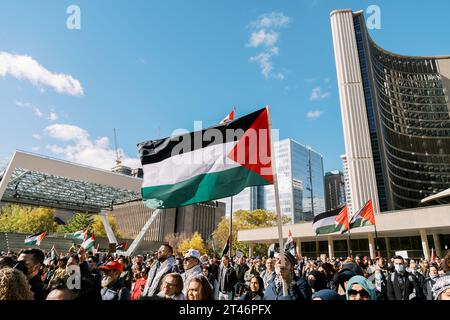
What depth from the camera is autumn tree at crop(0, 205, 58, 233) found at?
6006 centimetres

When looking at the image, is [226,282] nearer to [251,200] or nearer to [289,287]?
[289,287]

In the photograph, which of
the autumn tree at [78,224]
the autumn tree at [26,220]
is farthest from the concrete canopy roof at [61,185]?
the autumn tree at [78,224]

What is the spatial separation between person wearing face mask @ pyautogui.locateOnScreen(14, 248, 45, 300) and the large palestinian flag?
81.3 inches

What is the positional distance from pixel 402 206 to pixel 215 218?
66021 millimetres

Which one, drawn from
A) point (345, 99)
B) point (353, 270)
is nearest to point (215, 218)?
point (345, 99)

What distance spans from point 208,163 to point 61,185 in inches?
1160

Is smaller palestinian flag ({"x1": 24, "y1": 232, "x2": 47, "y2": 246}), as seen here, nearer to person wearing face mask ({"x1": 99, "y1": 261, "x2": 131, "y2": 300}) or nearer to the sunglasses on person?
person wearing face mask ({"x1": 99, "y1": 261, "x2": 131, "y2": 300})

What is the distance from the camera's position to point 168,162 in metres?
6.34

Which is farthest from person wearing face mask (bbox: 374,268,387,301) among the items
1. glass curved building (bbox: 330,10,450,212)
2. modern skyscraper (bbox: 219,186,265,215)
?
modern skyscraper (bbox: 219,186,265,215)

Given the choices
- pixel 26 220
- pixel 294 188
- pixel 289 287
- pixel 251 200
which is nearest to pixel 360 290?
pixel 289 287

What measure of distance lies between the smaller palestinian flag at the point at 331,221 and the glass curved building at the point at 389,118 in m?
48.9

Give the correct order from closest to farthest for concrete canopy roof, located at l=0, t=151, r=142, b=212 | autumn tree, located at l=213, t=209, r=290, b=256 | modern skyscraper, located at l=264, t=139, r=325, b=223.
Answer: concrete canopy roof, located at l=0, t=151, r=142, b=212 < autumn tree, located at l=213, t=209, r=290, b=256 < modern skyscraper, located at l=264, t=139, r=325, b=223
